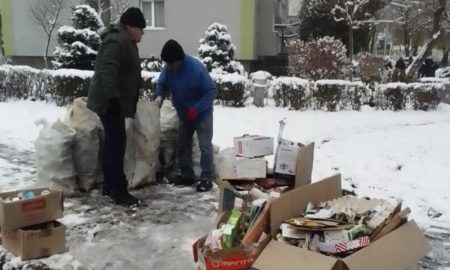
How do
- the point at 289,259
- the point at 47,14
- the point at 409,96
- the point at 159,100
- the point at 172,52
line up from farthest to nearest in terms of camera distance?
1. the point at 47,14
2. the point at 409,96
3. the point at 159,100
4. the point at 172,52
5. the point at 289,259

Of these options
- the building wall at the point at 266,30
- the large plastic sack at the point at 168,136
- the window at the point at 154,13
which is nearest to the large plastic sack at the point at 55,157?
the large plastic sack at the point at 168,136

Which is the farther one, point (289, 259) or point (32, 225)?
point (32, 225)

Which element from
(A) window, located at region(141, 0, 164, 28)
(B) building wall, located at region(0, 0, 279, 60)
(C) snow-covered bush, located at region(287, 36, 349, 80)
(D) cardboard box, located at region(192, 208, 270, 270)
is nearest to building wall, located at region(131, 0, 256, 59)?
(B) building wall, located at region(0, 0, 279, 60)

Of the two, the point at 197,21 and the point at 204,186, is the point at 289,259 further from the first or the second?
the point at 197,21

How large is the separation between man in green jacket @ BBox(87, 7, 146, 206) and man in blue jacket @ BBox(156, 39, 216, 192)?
45cm

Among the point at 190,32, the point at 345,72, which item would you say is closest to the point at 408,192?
the point at 345,72

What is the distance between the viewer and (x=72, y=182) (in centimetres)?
489

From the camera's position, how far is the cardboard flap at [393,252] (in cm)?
267

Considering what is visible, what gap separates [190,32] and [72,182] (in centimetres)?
1421

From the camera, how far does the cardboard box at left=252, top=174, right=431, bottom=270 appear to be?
2.64m

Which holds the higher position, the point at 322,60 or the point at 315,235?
the point at 322,60

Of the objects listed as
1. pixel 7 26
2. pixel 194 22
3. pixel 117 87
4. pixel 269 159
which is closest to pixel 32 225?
pixel 117 87

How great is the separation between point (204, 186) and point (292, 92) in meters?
6.00

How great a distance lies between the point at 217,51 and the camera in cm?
1270
